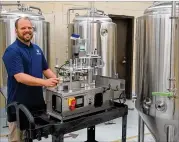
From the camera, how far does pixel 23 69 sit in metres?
1.80

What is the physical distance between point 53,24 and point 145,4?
2.15m

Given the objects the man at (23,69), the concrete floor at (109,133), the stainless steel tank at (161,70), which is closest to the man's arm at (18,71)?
the man at (23,69)

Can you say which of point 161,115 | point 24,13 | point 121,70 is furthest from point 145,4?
point 161,115

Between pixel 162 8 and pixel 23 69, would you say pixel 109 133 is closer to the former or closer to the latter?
pixel 23 69

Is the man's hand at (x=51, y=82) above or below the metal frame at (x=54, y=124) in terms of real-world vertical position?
above

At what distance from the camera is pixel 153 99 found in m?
1.76

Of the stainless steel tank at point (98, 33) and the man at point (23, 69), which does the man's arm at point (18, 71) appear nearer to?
Answer: the man at point (23, 69)

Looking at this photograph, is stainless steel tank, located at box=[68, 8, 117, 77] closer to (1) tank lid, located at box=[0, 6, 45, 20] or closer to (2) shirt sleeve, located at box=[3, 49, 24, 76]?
(1) tank lid, located at box=[0, 6, 45, 20]

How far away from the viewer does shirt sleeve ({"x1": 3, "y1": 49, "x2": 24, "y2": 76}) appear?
1740 millimetres

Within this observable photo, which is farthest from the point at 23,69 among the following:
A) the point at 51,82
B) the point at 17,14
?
the point at 17,14

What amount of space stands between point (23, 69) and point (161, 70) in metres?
1.04

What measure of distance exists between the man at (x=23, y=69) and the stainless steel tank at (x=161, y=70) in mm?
776

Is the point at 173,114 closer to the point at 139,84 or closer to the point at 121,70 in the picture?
the point at 139,84

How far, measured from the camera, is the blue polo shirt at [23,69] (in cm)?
177
